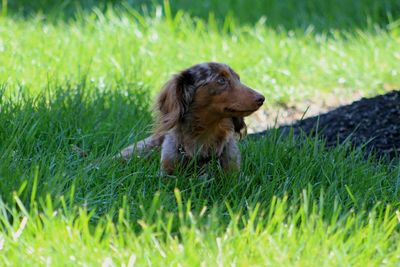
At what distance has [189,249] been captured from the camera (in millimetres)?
3004

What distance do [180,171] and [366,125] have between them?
1723mm

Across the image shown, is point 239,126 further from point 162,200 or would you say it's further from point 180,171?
point 162,200

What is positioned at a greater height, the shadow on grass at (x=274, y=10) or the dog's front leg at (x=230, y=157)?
the shadow on grass at (x=274, y=10)

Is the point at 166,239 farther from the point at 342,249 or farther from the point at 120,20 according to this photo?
the point at 120,20

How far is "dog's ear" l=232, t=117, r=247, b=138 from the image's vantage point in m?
4.41

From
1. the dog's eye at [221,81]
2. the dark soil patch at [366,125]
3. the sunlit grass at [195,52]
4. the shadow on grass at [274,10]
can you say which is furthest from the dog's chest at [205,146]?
the shadow on grass at [274,10]

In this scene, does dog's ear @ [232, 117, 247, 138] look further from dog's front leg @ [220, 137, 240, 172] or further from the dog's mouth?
the dog's mouth

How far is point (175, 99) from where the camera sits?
13.8 ft

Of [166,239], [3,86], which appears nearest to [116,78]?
[3,86]

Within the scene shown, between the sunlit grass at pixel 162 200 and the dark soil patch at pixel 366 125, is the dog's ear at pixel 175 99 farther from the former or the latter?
the dark soil patch at pixel 366 125

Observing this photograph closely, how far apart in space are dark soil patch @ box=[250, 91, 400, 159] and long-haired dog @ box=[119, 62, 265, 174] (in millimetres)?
910

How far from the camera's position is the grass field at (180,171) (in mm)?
3098

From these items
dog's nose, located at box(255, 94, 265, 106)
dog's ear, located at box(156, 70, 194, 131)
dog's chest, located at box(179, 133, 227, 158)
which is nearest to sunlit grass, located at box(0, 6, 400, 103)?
dog's ear, located at box(156, 70, 194, 131)

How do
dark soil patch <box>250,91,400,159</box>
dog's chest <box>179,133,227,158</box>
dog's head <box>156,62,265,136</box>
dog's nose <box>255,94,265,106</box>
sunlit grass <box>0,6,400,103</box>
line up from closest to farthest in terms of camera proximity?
dog's nose <box>255,94,265,106</box> → dog's head <box>156,62,265,136</box> → dog's chest <box>179,133,227,158</box> → dark soil patch <box>250,91,400,159</box> → sunlit grass <box>0,6,400,103</box>
